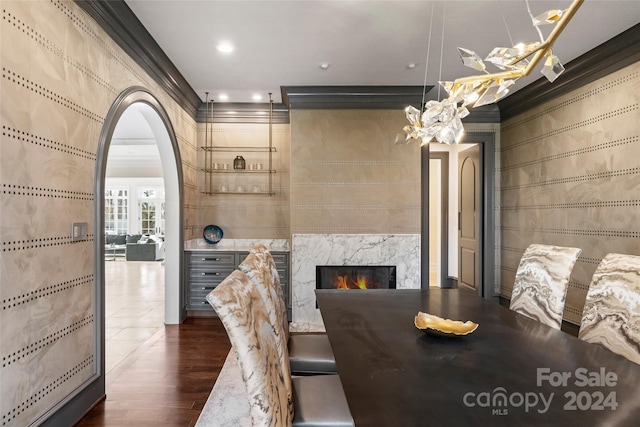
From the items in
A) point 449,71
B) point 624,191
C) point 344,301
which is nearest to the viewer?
point 344,301

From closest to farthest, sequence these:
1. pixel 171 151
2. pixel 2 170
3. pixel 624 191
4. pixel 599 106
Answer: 1. pixel 2 170
2. pixel 624 191
3. pixel 599 106
4. pixel 171 151

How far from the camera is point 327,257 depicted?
413cm

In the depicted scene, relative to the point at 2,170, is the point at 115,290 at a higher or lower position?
lower

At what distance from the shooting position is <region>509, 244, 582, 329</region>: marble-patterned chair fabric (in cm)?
193

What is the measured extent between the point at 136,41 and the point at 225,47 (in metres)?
0.70

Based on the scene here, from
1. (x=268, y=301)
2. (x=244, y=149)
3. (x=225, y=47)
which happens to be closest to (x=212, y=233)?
(x=244, y=149)

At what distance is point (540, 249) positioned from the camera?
2.19 m

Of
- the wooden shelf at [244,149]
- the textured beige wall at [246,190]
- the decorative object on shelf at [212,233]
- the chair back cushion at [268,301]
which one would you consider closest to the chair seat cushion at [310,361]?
the chair back cushion at [268,301]

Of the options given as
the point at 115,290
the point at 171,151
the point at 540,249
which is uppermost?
the point at 171,151

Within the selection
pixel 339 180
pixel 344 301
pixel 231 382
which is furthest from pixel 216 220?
pixel 344 301

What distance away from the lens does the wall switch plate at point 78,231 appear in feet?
6.85

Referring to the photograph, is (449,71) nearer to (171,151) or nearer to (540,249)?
(540,249)

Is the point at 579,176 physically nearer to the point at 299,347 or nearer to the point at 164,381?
the point at 299,347

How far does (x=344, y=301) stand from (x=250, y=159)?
320 cm
